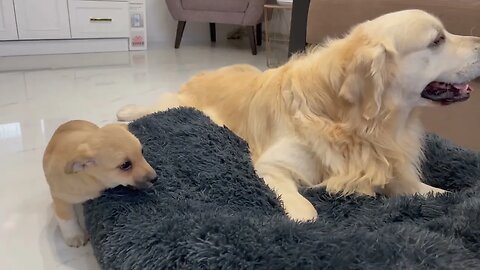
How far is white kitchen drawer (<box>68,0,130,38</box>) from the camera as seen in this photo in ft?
12.6

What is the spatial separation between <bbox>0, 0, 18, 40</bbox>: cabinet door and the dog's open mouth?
3.44 m

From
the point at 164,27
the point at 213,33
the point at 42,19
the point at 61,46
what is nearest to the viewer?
the point at 42,19

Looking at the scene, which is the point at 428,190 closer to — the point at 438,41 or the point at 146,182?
the point at 438,41

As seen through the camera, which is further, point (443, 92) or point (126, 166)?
point (443, 92)

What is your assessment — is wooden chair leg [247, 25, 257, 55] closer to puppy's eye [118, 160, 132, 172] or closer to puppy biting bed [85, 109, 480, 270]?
puppy biting bed [85, 109, 480, 270]

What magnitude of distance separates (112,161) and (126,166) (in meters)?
0.04

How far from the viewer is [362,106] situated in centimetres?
109

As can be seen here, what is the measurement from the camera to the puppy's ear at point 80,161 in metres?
0.96

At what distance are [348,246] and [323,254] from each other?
51 millimetres

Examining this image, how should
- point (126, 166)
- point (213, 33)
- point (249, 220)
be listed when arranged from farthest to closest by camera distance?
point (213, 33) < point (126, 166) < point (249, 220)

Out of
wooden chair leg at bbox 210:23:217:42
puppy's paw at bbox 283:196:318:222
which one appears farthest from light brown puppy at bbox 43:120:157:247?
wooden chair leg at bbox 210:23:217:42

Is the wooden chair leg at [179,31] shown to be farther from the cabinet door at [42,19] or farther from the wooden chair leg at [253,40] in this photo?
the cabinet door at [42,19]

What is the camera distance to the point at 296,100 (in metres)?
1.19

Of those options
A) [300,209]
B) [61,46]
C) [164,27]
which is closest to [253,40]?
[164,27]
